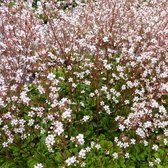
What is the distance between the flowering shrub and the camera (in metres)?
4.42

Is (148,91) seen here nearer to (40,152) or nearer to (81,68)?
(81,68)

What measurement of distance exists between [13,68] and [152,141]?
2.27 metres

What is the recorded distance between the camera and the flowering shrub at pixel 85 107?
14.5 ft

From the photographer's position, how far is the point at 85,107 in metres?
5.10

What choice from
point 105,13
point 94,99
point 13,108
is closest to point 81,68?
point 94,99

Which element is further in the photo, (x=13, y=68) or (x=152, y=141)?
(x=13, y=68)

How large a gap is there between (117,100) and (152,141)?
717 millimetres

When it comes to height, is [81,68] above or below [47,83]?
above

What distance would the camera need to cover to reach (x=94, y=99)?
5.07 metres

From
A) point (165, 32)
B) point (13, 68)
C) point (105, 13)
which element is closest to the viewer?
point (13, 68)

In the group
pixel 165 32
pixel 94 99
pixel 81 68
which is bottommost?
pixel 94 99

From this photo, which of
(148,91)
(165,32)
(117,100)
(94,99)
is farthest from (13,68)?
(165,32)

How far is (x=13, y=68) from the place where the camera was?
535 cm

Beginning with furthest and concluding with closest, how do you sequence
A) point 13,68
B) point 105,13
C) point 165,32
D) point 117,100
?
point 105,13, point 165,32, point 13,68, point 117,100
